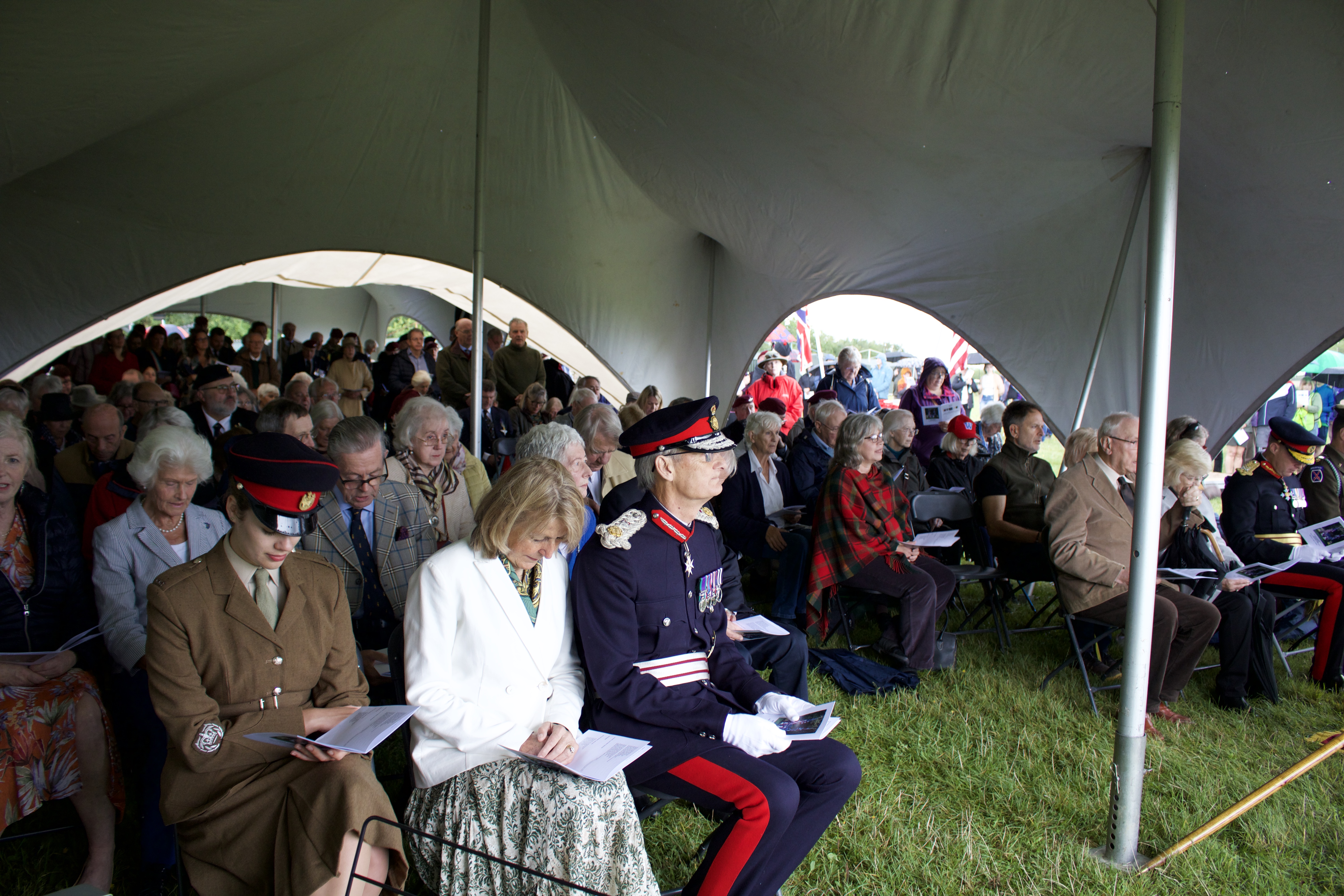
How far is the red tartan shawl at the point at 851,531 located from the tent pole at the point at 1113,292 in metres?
2.69

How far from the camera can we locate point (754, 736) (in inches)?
82.7

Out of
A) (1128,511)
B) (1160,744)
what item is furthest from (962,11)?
(1160,744)

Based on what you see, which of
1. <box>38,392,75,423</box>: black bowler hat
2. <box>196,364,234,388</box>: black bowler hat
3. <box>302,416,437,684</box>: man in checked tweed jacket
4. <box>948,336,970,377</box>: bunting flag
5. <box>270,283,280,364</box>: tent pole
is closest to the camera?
<box>302,416,437,684</box>: man in checked tweed jacket

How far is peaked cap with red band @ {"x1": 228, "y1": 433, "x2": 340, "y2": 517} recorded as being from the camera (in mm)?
1942

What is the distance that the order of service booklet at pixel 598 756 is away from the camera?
6.15 feet

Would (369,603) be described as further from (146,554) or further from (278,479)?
(278,479)

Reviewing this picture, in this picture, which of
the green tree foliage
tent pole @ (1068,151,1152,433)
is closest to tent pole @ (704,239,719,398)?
tent pole @ (1068,151,1152,433)

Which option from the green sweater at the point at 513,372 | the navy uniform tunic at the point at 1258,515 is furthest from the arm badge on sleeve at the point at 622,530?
the green sweater at the point at 513,372

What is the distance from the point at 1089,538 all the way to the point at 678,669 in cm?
255

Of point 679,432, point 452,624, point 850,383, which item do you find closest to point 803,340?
point 850,383

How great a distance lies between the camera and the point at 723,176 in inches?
264

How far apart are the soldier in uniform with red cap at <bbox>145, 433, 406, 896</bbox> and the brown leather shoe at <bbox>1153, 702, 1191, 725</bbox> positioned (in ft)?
11.0

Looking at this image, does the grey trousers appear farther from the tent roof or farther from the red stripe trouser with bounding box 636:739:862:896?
the tent roof

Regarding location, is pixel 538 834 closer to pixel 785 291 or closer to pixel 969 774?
pixel 969 774
